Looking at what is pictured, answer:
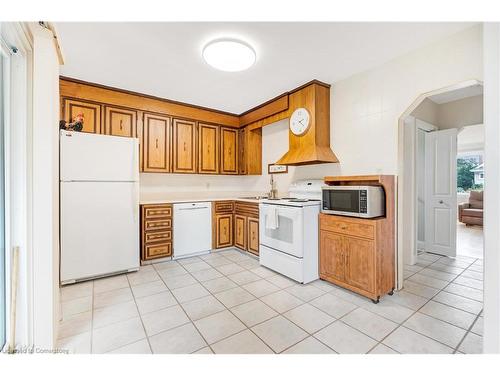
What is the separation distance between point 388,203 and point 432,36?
155 cm

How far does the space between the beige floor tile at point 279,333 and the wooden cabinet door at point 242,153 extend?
9.80 ft

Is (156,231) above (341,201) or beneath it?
beneath

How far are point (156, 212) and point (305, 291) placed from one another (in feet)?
7.32

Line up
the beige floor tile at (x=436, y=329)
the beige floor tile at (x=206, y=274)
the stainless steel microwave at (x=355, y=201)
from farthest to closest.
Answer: the beige floor tile at (x=206, y=274), the stainless steel microwave at (x=355, y=201), the beige floor tile at (x=436, y=329)

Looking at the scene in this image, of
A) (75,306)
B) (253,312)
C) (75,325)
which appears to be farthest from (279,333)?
(75,306)

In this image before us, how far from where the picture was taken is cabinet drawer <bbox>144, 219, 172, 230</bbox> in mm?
3195

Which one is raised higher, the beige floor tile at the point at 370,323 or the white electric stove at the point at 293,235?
the white electric stove at the point at 293,235

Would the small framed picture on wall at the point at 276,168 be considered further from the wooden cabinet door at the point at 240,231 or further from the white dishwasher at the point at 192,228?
the white dishwasher at the point at 192,228

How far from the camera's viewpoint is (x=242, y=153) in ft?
14.7

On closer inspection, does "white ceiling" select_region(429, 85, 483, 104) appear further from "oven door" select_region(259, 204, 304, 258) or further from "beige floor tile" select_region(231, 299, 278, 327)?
"beige floor tile" select_region(231, 299, 278, 327)

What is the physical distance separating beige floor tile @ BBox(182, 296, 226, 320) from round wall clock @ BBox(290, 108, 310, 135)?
228cm

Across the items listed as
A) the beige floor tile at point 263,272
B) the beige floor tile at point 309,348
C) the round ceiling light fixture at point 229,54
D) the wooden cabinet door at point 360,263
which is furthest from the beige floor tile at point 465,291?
the round ceiling light fixture at point 229,54

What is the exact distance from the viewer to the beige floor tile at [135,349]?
1517 millimetres

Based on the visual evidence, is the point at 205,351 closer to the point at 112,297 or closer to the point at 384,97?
the point at 112,297
